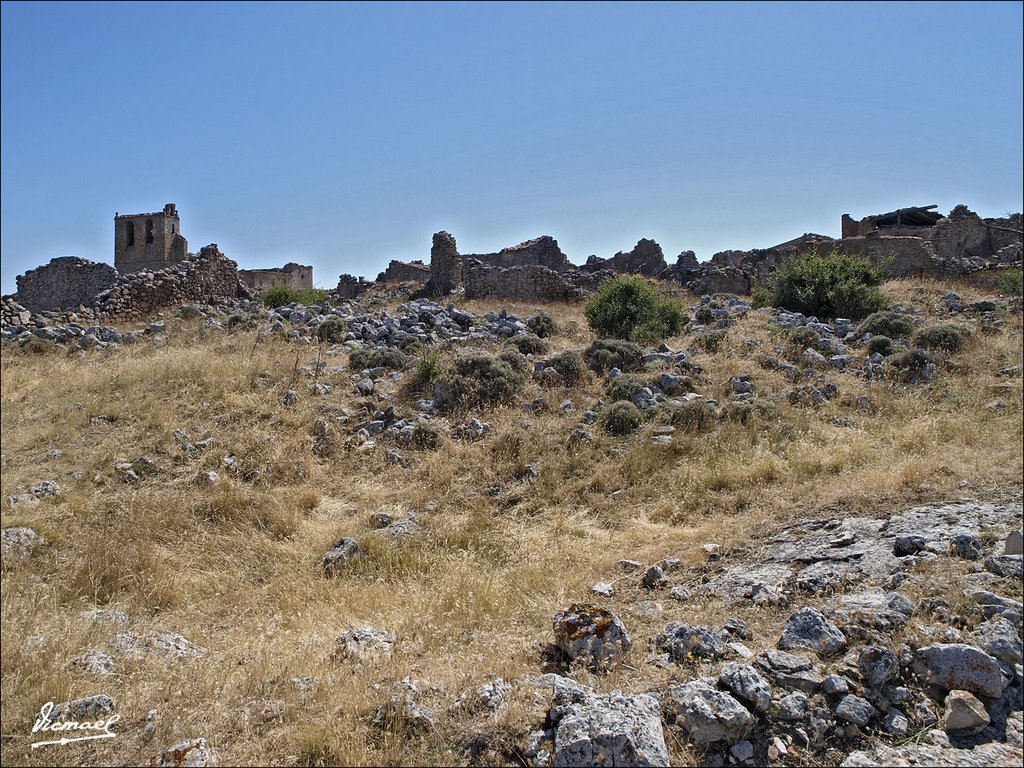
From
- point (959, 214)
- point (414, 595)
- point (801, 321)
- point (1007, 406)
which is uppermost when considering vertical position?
point (959, 214)

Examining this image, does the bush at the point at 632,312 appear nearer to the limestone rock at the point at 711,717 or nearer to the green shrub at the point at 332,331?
the green shrub at the point at 332,331

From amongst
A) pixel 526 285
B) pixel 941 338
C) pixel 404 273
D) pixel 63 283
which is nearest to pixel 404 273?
pixel 404 273

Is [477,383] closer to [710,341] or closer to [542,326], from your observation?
[542,326]

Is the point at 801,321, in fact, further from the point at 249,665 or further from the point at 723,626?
the point at 249,665

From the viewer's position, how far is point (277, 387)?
964cm

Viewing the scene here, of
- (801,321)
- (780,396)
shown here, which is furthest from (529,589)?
(801,321)

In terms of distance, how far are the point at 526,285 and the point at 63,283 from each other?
12256mm

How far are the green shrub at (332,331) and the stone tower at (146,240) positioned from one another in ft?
66.6

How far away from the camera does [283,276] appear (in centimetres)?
3812

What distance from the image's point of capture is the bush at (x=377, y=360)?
10938 mm

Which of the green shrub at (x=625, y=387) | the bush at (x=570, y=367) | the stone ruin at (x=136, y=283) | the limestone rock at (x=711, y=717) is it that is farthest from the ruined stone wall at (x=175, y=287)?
the limestone rock at (x=711, y=717)

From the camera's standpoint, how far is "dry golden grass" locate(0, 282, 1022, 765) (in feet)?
11.3

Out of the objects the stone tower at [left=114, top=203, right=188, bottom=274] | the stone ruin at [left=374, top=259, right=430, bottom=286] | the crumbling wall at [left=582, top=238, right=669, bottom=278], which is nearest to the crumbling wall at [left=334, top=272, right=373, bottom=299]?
the stone ruin at [left=374, top=259, right=430, bottom=286]

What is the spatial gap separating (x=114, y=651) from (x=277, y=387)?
5.97m
